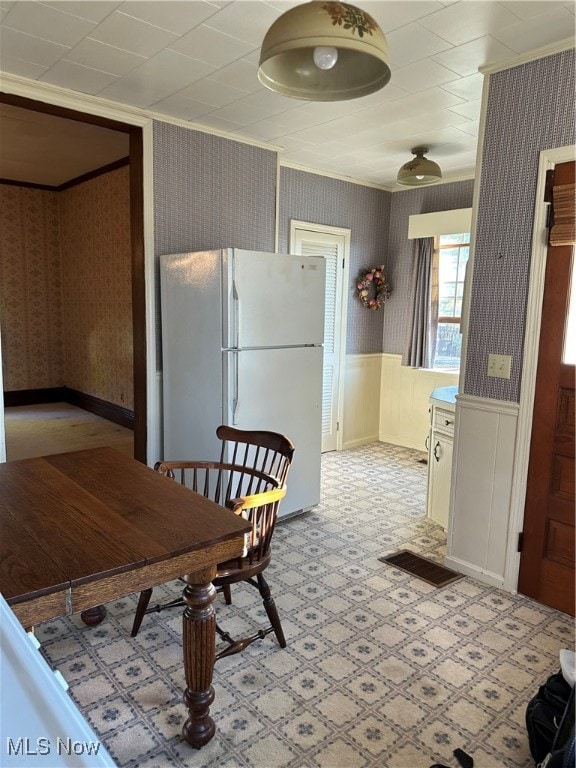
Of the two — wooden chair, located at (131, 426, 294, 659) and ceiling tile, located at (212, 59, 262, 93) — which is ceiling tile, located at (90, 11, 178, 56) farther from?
wooden chair, located at (131, 426, 294, 659)

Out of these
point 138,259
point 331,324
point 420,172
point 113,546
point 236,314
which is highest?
point 420,172

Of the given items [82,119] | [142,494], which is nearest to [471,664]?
Result: [142,494]

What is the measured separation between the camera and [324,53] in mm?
1412

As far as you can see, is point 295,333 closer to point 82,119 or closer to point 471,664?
point 82,119

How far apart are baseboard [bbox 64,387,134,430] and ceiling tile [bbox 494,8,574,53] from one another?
15.2ft

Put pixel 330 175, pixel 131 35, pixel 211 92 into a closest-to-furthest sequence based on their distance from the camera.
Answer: pixel 131 35, pixel 211 92, pixel 330 175

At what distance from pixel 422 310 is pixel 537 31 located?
299cm

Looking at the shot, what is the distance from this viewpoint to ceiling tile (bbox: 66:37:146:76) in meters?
2.44

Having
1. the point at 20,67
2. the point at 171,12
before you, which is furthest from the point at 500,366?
the point at 20,67

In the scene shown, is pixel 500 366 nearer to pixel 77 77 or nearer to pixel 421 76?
pixel 421 76

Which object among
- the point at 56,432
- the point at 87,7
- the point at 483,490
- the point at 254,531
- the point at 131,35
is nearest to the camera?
the point at 254,531

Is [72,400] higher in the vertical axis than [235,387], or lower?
lower

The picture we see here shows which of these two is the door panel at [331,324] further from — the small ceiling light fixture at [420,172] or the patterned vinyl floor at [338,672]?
the patterned vinyl floor at [338,672]

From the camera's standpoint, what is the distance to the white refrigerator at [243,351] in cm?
306
